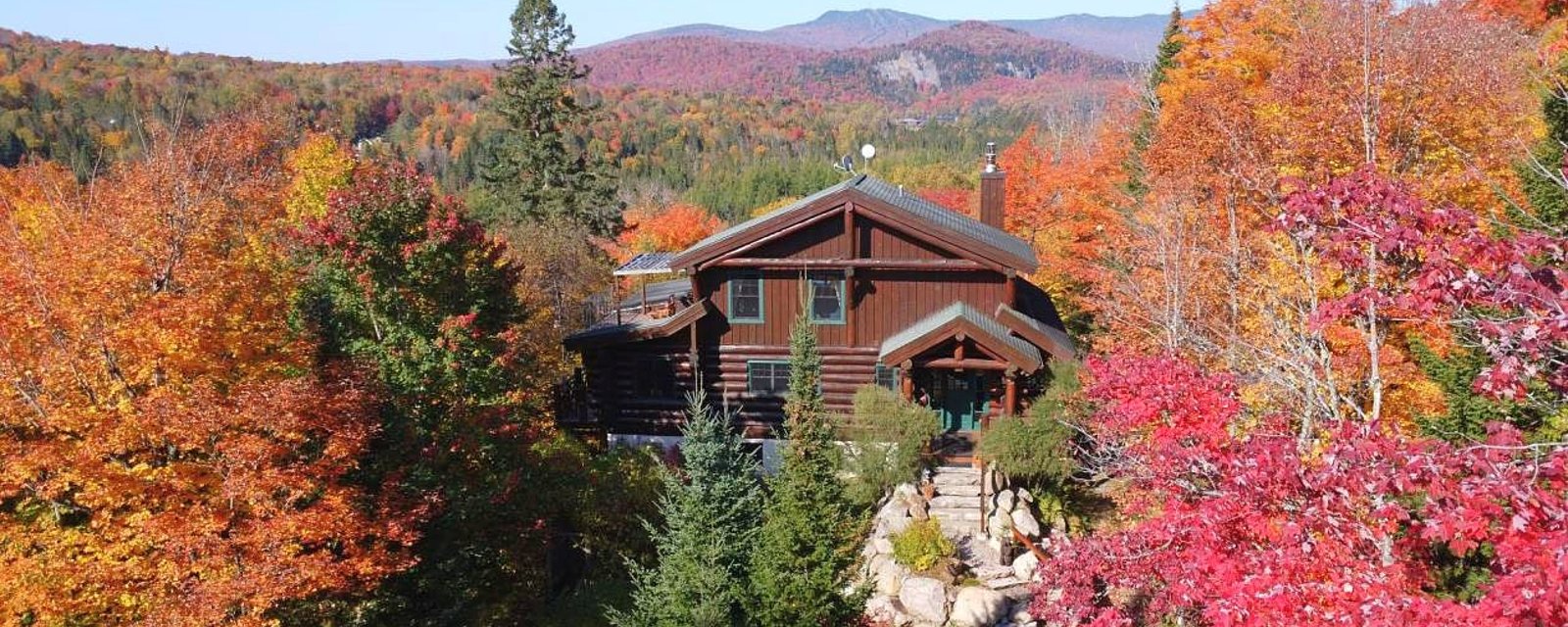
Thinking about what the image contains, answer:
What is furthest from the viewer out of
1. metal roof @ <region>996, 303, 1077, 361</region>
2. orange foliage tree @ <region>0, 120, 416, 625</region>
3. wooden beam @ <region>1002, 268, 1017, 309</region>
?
wooden beam @ <region>1002, 268, 1017, 309</region>

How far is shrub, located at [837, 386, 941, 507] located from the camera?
763 inches

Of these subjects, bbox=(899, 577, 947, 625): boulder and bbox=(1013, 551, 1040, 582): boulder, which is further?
bbox=(1013, 551, 1040, 582): boulder

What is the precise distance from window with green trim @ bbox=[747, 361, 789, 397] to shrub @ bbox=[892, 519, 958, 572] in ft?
19.4

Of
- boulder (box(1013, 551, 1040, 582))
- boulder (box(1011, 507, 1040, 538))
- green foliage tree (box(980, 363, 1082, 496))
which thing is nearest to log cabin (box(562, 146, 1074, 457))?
green foliage tree (box(980, 363, 1082, 496))

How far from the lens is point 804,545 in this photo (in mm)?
14328

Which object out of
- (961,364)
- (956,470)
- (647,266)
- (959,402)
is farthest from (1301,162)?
(647,266)

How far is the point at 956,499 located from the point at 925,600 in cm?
302

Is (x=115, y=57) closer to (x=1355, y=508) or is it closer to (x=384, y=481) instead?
(x=384, y=481)

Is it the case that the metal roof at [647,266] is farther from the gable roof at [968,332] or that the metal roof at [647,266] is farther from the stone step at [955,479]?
the stone step at [955,479]

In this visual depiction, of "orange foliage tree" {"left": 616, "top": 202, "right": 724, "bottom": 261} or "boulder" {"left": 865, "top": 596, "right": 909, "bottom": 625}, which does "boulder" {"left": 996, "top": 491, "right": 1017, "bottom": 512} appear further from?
"orange foliage tree" {"left": 616, "top": 202, "right": 724, "bottom": 261}

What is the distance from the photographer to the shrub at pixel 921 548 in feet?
58.7

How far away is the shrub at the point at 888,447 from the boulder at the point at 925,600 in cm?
257

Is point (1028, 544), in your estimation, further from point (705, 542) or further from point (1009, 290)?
point (705, 542)

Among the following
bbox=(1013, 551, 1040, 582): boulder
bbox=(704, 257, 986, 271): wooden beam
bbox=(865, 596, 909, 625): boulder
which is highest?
bbox=(704, 257, 986, 271): wooden beam
